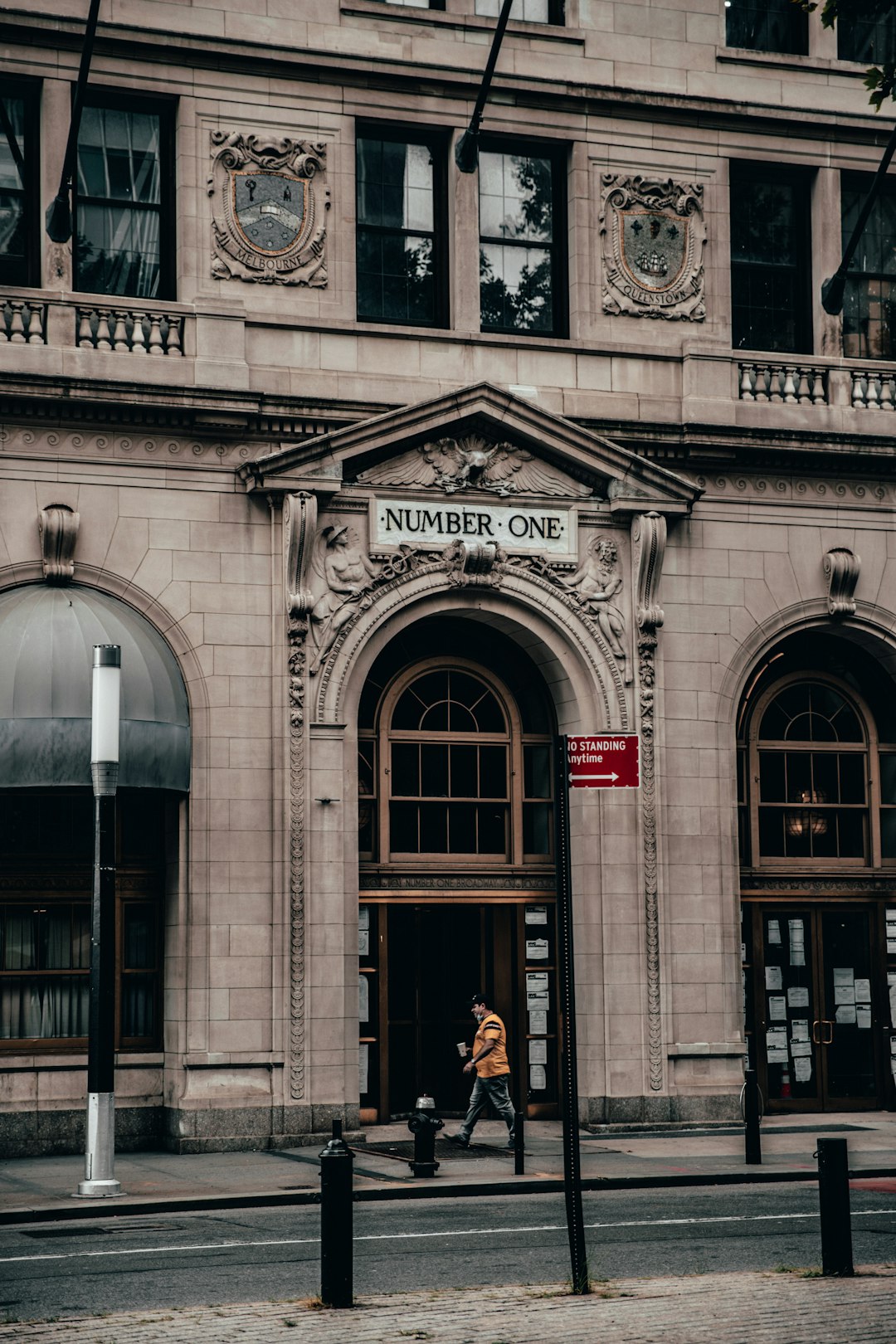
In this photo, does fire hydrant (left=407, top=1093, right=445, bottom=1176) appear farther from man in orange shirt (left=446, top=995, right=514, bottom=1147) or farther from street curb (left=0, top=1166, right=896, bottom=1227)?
man in orange shirt (left=446, top=995, right=514, bottom=1147)

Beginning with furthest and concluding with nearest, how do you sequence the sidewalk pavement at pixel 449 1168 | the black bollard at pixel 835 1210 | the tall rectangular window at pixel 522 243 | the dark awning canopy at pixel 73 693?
the tall rectangular window at pixel 522 243 → the dark awning canopy at pixel 73 693 → the sidewalk pavement at pixel 449 1168 → the black bollard at pixel 835 1210

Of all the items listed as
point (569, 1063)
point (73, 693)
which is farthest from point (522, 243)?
point (569, 1063)

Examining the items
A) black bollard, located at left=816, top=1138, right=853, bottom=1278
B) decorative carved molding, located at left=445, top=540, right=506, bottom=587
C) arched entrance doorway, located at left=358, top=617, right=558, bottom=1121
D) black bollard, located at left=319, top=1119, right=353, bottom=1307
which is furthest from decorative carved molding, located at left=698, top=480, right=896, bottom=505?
black bollard, located at left=319, top=1119, right=353, bottom=1307

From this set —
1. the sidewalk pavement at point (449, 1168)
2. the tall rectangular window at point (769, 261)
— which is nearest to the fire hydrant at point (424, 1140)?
the sidewalk pavement at point (449, 1168)

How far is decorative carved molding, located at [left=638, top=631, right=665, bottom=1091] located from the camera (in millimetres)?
23891

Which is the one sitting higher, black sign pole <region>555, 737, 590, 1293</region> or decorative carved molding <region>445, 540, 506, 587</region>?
decorative carved molding <region>445, 540, 506, 587</region>

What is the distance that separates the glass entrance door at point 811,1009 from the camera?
25531 millimetres

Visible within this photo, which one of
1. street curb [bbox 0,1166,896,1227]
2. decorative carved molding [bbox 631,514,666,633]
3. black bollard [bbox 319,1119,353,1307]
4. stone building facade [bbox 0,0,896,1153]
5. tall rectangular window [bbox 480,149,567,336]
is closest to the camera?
black bollard [bbox 319,1119,353,1307]

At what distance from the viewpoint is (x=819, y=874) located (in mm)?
25969

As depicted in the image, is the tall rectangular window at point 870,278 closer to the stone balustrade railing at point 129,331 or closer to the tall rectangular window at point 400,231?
the tall rectangular window at point 400,231

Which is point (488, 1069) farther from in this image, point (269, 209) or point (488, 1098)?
point (269, 209)

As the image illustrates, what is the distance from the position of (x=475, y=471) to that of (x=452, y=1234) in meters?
11.3

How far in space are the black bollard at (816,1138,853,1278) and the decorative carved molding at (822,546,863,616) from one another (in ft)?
46.0

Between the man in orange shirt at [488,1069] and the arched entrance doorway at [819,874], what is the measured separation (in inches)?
202
